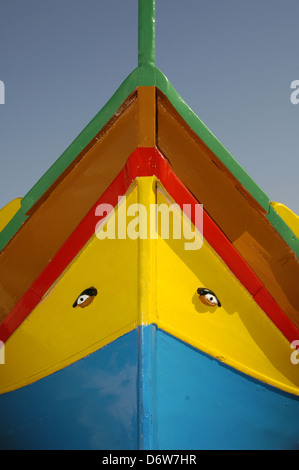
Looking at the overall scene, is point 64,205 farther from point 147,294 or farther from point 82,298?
point 147,294

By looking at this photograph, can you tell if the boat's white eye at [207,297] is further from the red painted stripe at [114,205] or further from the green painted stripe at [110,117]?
the green painted stripe at [110,117]

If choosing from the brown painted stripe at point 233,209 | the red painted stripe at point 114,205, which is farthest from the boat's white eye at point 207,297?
the brown painted stripe at point 233,209

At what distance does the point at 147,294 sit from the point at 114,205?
0.61 m

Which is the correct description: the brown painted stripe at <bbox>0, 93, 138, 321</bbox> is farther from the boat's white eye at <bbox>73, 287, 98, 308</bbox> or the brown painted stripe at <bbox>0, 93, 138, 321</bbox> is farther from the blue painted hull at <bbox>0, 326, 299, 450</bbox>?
the blue painted hull at <bbox>0, 326, 299, 450</bbox>

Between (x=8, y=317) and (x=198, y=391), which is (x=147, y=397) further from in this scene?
(x=8, y=317)

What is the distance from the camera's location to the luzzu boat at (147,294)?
203 centimetres

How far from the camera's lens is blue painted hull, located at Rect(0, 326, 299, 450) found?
6.33 ft

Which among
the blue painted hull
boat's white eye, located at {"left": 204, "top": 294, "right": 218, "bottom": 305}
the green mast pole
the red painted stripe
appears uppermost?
the green mast pole

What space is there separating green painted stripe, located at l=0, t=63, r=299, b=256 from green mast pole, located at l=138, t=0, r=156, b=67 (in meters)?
0.07

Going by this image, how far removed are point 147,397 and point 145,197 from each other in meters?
0.98

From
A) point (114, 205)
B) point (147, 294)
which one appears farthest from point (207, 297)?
point (114, 205)

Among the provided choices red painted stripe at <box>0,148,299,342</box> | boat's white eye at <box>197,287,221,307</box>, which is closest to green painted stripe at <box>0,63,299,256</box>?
red painted stripe at <box>0,148,299,342</box>

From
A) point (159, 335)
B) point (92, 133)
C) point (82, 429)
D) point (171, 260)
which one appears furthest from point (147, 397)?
point (92, 133)

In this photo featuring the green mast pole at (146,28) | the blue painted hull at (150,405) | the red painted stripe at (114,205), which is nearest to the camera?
the blue painted hull at (150,405)
